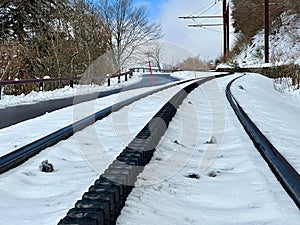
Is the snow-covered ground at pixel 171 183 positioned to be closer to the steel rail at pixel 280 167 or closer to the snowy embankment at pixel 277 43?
the steel rail at pixel 280 167

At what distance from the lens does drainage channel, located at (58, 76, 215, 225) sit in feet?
7.15

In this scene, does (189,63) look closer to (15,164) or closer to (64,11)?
(64,11)

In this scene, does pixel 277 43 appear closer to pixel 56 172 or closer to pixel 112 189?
pixel 56 172

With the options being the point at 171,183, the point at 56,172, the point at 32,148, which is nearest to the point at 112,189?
the point at 171,183

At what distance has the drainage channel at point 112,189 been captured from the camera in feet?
7.15

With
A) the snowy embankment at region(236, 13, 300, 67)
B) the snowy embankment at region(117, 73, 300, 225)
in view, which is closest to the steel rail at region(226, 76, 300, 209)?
the snowy embankment at region(117, 73, 300, 225)

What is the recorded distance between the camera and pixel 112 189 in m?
2.61

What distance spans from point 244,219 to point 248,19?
4694 cm

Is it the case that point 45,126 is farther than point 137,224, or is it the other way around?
point 45,126

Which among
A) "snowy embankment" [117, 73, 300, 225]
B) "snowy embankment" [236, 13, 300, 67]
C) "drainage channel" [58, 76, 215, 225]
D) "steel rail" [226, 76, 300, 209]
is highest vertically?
"snowy embankment" [236, 13, 300, 67]

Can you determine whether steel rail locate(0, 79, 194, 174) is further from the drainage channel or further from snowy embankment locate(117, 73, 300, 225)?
snowy embankment locate(117, 73, 300, 225)

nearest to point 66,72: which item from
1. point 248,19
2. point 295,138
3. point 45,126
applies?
point 45,126

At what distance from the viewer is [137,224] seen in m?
2.52

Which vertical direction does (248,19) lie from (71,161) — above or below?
above
